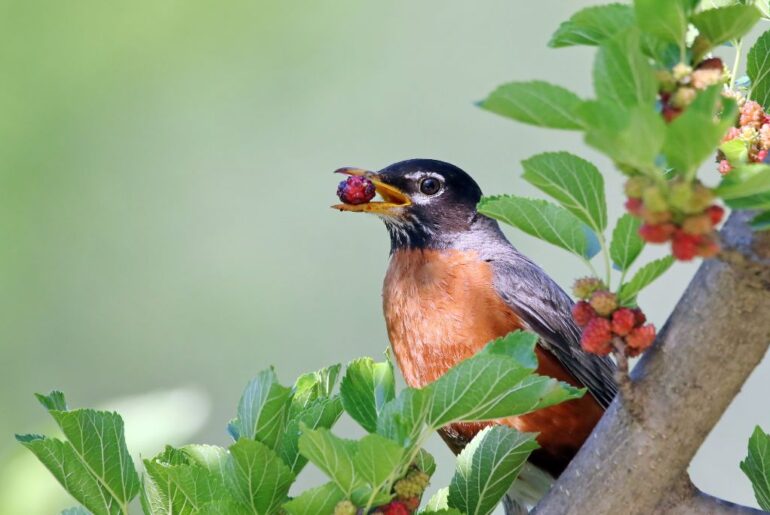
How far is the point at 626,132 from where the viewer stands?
127 centimetres

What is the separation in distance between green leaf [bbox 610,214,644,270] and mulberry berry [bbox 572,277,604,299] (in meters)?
0.04

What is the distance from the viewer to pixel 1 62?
17.1 ft

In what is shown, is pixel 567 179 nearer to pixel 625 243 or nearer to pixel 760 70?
pixel 625 243

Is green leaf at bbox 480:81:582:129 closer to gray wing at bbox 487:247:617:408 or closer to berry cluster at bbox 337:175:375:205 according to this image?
gray wing at bbox 487:247:617:408

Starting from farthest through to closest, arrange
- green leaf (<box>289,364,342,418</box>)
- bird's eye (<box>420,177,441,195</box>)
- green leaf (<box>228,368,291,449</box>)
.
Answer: bird's eye (<box>420,177,441,195</box>) → green leaf (<box>289,364,342,418</box>) → green leaf (<box>228,368,291,449</box>)

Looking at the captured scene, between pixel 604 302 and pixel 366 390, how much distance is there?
0.47 meters

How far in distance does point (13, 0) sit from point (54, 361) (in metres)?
1.94

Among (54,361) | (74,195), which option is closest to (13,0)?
(74,195)

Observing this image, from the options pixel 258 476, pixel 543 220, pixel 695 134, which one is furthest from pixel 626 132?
pixel 258 476

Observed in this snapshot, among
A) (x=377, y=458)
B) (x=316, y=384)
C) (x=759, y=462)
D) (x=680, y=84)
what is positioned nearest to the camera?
(x=680, y=84)

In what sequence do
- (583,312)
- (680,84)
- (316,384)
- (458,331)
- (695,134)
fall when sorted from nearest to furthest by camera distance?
(695,134), (680,84), (583,312), (316,384), (458,331)

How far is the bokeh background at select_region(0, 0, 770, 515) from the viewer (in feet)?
19.7

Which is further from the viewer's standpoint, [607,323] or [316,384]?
[316,384]

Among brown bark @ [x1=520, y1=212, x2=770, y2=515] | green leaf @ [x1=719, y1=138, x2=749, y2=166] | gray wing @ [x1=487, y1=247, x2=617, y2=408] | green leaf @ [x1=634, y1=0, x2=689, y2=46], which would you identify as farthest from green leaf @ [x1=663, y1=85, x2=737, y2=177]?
gray wing @ [x1=487, y1=247, x2=617, y2=408]
